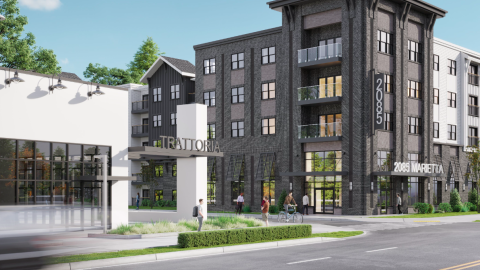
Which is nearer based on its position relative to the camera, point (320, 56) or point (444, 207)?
point (320, 56)

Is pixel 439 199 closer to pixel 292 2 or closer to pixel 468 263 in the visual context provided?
pixel 292 2

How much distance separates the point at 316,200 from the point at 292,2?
16.6 metres

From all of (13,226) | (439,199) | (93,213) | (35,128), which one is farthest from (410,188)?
(13,226)

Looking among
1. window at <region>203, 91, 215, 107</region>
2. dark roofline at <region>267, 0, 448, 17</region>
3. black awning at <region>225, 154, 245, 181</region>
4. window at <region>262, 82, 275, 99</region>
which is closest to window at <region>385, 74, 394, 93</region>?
dark roofline at <region>267, 0, 448, 17</region>

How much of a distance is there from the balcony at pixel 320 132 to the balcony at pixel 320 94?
1933 mm

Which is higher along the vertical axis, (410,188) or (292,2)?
(292,2)

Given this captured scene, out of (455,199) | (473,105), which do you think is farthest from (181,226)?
(473,105)

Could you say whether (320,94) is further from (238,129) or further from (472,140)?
(472,140)

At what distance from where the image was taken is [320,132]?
1796 inches

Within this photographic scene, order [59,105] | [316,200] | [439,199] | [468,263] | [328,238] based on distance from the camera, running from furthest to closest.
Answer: [439,199], [316,200], [59,105], [328,238], [468,263]

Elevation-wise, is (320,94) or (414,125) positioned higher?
(320,94)

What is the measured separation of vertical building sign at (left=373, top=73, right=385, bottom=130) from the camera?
4316cm

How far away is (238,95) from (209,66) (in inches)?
193

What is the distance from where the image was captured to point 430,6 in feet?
164
